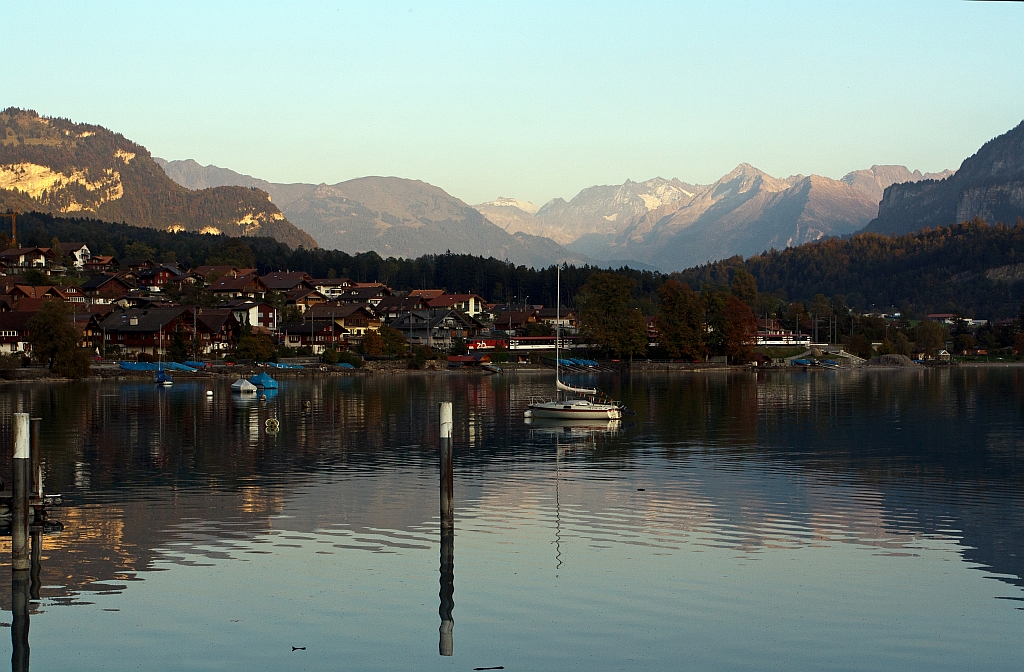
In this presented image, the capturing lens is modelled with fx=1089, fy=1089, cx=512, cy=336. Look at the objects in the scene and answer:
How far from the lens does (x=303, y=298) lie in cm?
17038

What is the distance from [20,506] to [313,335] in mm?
126153

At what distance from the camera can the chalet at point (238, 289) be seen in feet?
561

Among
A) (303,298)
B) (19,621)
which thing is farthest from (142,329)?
(19,621)

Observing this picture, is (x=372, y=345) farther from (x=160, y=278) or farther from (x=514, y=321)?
(x=160, y=278)

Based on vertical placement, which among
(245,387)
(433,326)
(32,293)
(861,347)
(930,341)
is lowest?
(245,387)

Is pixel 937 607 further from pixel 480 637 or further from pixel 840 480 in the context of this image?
pixel 840 480

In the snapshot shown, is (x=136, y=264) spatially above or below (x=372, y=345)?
above

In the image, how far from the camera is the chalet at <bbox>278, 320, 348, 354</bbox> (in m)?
147

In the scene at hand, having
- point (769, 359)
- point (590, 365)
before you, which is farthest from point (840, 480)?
point (769, 359)

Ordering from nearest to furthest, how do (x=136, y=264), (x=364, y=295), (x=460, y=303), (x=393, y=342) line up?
(x=393, y=342) → (x=460, y=303) → (x=364, y=295) → (x=136, y=264)

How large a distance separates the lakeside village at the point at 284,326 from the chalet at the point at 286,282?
0.78ft

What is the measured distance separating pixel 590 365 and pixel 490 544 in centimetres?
12185

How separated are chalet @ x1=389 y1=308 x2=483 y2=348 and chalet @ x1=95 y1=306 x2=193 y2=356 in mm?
36061

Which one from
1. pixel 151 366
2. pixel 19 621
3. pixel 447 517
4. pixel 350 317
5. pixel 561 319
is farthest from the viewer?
pixel 561 319
